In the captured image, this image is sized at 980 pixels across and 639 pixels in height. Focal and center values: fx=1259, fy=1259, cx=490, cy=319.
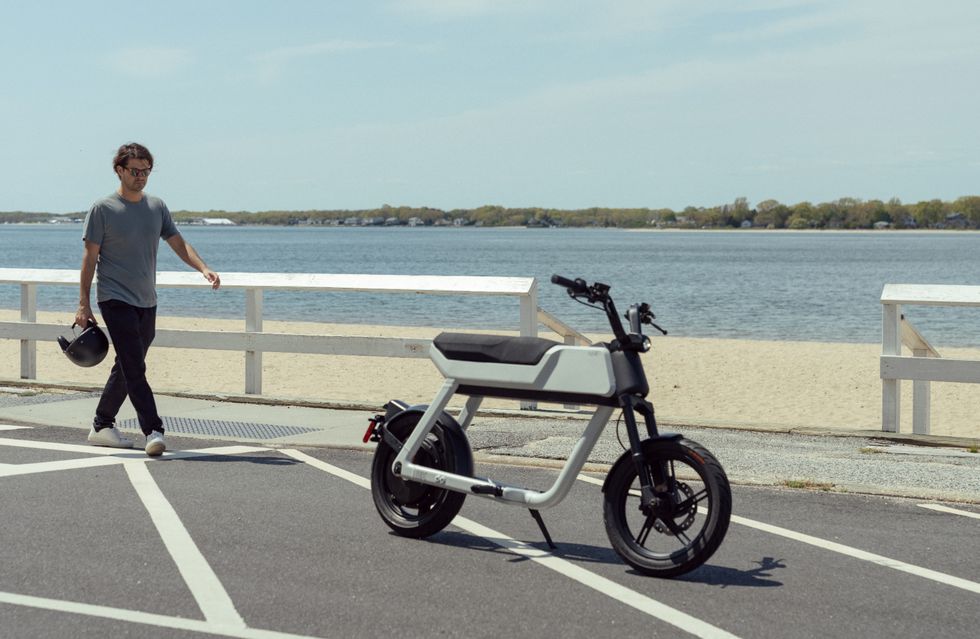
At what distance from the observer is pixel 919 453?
9125 mm

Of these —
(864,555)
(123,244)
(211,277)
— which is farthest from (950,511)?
(123,244)

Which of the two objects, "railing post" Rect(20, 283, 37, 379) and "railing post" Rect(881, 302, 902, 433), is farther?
"railing post" Rect(20, 283, 37, 379)

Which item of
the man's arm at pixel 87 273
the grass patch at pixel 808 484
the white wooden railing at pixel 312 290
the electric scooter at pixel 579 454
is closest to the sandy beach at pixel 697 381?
the white wooden railing at pixel 312 290

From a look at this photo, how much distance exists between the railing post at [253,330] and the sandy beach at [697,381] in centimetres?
31

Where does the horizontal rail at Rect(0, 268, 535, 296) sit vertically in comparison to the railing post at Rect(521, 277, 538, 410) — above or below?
above

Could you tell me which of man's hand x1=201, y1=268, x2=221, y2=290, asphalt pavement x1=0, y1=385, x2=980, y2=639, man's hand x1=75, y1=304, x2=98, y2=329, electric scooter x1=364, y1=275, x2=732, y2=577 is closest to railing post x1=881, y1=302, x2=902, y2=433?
asphalt pavement x1=0, y1=385, x2=980, y2=639

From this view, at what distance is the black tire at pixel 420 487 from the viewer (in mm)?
6250

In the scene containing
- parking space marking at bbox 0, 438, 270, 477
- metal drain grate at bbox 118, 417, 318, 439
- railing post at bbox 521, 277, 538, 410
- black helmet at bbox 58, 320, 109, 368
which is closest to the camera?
parking space marking at bbox 0, 438, 270, 477

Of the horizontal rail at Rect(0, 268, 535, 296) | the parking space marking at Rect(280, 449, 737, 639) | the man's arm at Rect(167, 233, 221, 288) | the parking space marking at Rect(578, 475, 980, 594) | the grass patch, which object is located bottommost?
the parking space marking at Rect(280, 449, 737, 639)

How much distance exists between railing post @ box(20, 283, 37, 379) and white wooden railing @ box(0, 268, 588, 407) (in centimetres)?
22

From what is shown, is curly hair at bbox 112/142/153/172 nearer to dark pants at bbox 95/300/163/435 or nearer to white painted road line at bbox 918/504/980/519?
dark pants at bbox 95/300/163/435

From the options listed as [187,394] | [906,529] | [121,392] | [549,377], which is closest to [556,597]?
[549,377]

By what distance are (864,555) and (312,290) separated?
6336 mm

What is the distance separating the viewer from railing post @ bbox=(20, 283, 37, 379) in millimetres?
12942
